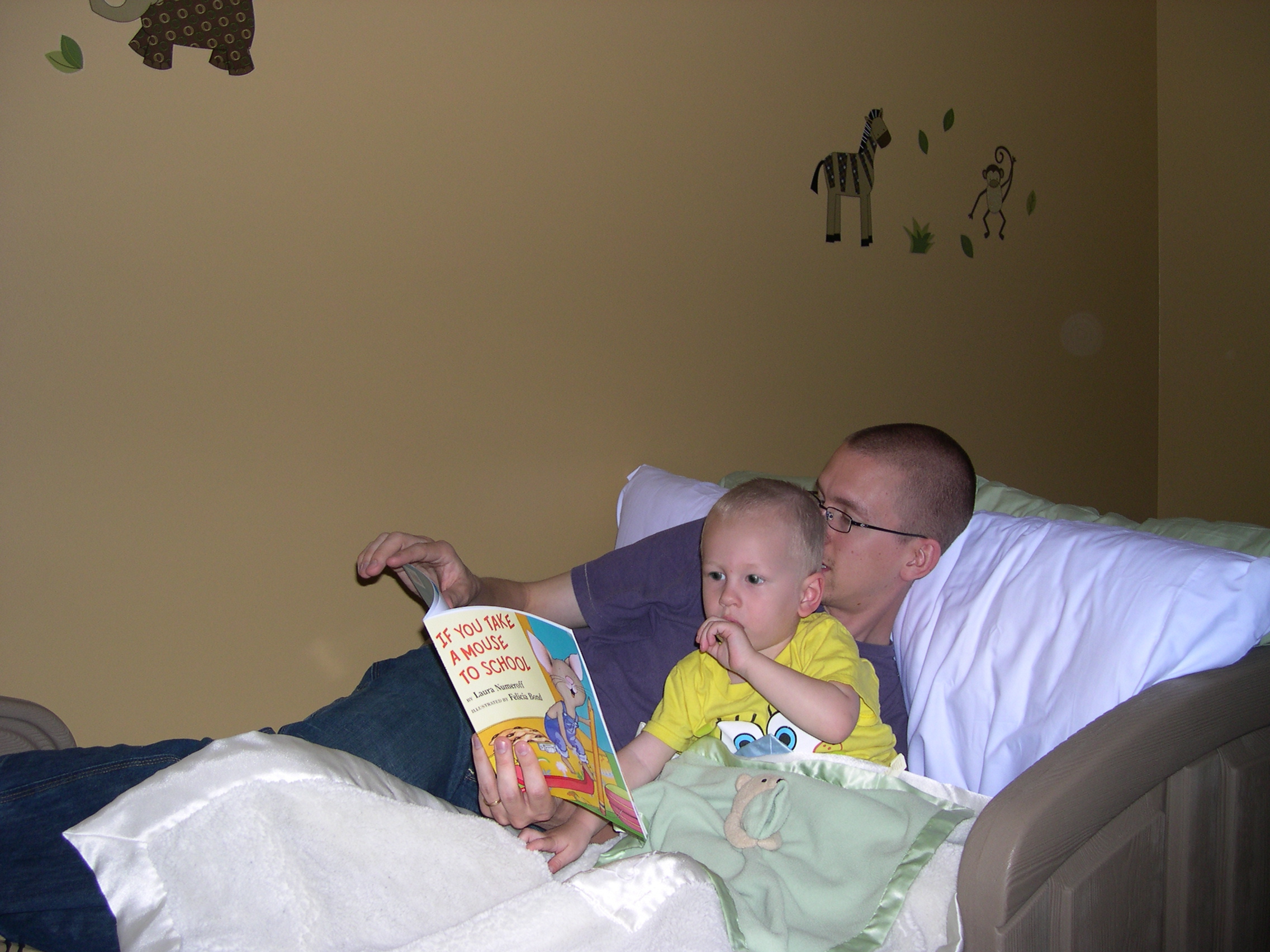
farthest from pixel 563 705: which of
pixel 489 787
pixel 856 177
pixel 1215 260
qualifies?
pixel 1215 260

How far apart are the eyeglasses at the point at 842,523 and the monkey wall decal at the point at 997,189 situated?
1929mm

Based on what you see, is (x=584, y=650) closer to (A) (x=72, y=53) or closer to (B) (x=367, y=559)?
(B) (x=367, y=559)

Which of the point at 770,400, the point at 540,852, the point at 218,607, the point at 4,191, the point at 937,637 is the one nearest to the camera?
the point at 540,852

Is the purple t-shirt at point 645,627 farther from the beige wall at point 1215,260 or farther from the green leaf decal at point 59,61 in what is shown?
the beige wall at point 1215,260

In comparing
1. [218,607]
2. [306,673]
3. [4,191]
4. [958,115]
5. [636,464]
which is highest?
[958,115]

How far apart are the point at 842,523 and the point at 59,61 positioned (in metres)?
1.64

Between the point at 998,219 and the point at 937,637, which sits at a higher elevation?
the point at 998,219

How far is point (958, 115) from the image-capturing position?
9.39 ft

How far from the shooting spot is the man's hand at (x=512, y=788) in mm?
1031

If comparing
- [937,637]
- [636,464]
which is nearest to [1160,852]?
[937,637]

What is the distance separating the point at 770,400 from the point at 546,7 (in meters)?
1.15

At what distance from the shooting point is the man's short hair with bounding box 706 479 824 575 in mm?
1235

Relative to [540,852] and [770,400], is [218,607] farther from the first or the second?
[770,400]

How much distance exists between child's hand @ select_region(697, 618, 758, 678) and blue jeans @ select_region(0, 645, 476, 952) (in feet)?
1.67
